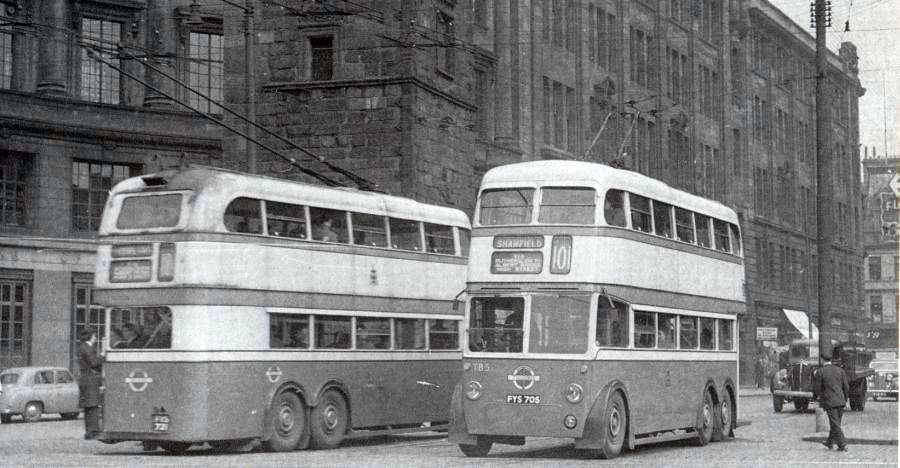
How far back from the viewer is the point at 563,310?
2064cm

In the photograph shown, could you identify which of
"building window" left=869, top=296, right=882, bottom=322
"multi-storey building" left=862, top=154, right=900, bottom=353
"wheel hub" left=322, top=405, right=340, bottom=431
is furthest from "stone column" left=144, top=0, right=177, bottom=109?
"building window" left=869, top=296, right=882, bottom=322

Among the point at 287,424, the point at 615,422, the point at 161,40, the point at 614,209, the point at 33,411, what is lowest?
the point at 33,411

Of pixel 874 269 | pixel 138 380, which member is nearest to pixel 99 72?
pixel 138 380

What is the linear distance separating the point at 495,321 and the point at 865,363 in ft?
80.4

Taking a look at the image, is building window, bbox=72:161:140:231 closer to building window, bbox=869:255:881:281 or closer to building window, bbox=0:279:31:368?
building window, bbox=0:279:31:368

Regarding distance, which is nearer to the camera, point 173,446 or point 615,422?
point 615,422

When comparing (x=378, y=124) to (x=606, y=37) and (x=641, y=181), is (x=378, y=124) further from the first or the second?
(x=606, y=37)

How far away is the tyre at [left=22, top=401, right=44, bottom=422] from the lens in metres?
37.3

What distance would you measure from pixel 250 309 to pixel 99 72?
90.4ft

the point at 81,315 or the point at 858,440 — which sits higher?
the point at 81,315

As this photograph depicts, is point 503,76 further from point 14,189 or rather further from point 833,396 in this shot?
point 833,396

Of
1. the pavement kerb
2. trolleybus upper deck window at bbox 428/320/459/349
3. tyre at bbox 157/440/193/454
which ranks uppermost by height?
trolleybus upper deck window at bbox 428/320/459/349

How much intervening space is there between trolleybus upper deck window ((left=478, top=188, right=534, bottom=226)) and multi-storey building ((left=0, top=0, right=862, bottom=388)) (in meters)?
4.15

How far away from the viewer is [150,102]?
47.5 meters
